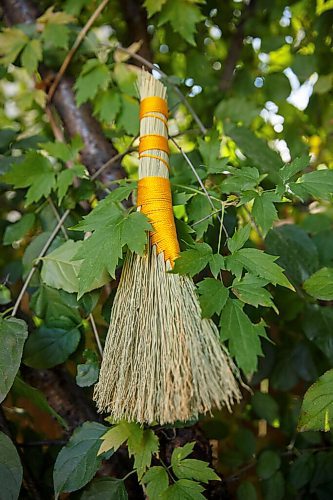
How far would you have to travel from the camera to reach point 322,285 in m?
0.59

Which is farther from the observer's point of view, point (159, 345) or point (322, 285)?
point (322, 285)

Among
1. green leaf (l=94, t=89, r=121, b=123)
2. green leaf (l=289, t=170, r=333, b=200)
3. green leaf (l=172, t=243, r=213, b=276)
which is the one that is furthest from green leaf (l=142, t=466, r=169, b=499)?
green leaf (l=94, t=89, r=121, b=123)

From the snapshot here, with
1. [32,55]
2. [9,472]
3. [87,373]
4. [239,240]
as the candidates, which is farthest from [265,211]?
[32,55]

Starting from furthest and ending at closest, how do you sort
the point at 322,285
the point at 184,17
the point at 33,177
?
1. the point at 184,17
2. the point at 33,177
3. the point at 322,285

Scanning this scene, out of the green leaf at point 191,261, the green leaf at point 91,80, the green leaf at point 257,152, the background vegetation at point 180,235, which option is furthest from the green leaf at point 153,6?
the green leaf at point 191,261

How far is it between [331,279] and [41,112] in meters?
0.69

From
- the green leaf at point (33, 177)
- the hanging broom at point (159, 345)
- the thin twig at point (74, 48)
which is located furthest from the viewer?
the thin twig at point (74, 48)

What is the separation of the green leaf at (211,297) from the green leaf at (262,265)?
4 centimetres

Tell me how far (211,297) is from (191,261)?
0.04 meters

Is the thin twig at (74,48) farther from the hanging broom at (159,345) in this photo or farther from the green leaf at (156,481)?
the green leaf at (156,481)

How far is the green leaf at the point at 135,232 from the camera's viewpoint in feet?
1.65

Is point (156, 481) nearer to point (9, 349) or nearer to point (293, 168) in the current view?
point (9, 349)

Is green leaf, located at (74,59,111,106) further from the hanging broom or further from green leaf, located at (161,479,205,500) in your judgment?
green leaf, located at (161,479,205,500)

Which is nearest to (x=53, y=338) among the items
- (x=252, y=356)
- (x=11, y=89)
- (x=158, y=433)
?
(x=158, y=433)
